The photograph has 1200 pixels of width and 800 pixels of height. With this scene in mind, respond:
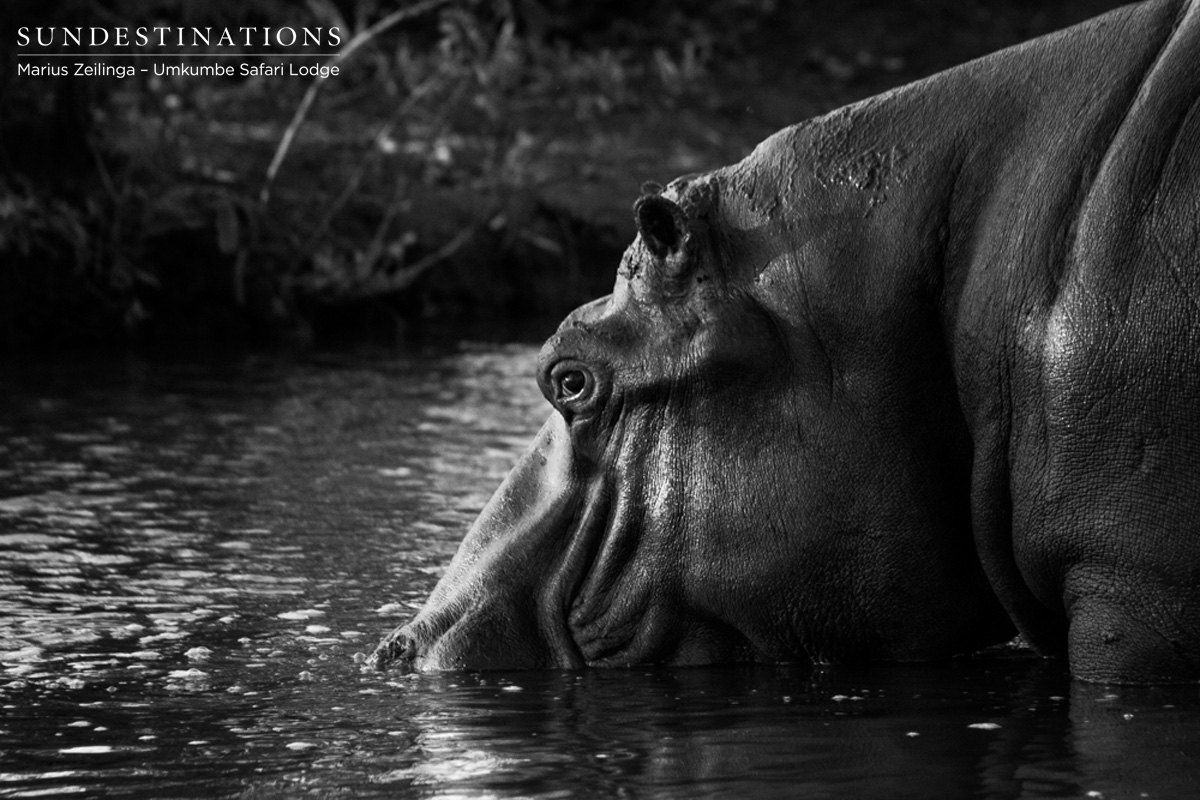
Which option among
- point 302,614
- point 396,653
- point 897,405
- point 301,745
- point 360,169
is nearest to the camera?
point 301,745

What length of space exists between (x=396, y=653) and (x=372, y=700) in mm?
306

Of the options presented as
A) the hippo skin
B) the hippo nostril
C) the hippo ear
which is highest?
the hippo ear

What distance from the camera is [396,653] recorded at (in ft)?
16.5

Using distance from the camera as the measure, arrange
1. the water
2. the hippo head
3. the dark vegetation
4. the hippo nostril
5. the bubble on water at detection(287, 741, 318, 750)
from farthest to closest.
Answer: the dark vegetation
the hippo nostril
the hippo head
the bubble on water at detection(287, 741, 318, 750)
the water

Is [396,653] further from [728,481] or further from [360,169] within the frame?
[360,169]

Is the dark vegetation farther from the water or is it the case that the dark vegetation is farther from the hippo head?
the hippo head

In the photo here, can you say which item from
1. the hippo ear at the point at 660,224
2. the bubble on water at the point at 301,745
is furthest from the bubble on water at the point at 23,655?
the hippo ear at the point at 660,224

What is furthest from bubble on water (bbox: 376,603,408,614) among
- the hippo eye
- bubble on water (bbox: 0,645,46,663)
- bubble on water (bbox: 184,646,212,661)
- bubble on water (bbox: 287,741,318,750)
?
bubble on water (bbox: 287,741,318,750)

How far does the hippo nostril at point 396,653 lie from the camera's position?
197 inches

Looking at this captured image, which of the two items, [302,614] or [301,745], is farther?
[302,614]

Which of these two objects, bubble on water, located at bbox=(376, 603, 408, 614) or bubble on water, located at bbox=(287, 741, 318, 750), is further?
bubble on water, located at bbox=(376, 603, 408, 614)

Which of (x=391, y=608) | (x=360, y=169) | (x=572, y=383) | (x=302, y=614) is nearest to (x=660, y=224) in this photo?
(x=572, y=383)

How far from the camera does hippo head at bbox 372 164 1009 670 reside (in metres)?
4.64

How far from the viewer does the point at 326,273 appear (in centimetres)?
1387
